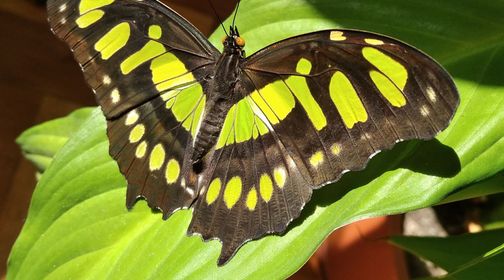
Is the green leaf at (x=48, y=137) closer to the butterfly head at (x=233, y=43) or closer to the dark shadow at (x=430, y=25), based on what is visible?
the butterfly head at (x=233, y=43)

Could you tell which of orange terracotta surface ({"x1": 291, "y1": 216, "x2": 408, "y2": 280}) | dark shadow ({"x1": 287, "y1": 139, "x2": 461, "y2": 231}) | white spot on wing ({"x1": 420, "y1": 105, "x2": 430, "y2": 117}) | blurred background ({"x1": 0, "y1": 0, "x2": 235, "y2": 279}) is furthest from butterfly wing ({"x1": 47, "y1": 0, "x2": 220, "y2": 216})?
blurred background ({"x1": 0, "y1": 0, "x2": 235, "y2": 279})

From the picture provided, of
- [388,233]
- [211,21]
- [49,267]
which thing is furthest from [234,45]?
[211,21]

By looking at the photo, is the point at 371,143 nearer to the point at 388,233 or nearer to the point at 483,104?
the point at 483,104

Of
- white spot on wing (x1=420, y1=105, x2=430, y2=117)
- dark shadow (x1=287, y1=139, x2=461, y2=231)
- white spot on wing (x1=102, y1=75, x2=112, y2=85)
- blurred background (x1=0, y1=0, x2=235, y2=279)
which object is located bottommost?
blurred background (x1=0, y1=0, x2=235, y2=279)

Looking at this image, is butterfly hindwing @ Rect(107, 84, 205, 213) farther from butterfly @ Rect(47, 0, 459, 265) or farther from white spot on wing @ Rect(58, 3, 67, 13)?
white spot on wing @ Rect(58, 3, 67, 13)

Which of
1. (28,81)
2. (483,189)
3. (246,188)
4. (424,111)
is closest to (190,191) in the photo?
(246,188)

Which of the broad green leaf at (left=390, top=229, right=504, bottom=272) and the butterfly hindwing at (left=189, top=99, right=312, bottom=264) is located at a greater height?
the butterfly hindwing at (left=189, top=99, right=312, bottom=264)

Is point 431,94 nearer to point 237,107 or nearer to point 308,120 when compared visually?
point 308,120

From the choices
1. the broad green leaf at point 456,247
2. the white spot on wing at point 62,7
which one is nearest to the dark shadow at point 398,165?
the broad green leaf at point 456,247
